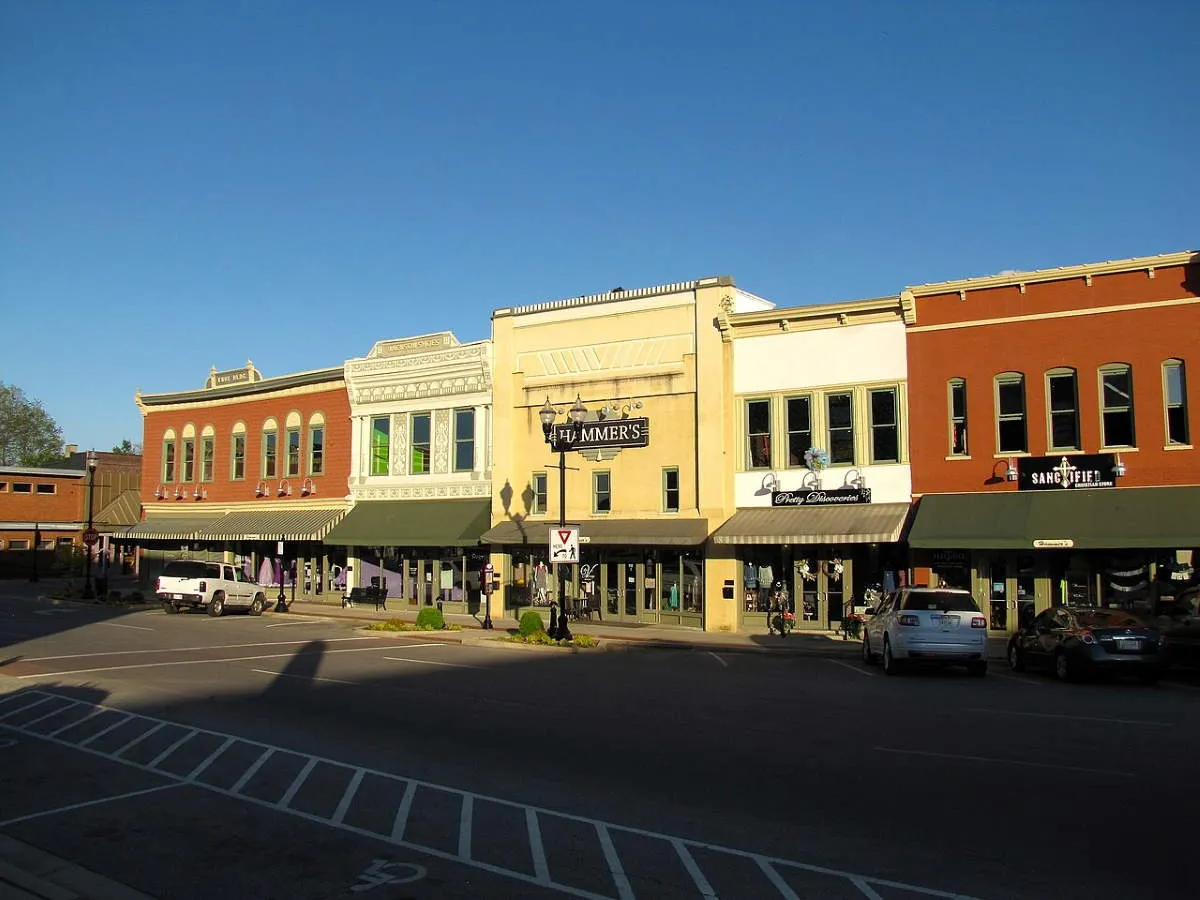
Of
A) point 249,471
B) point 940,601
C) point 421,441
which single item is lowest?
point 940,601

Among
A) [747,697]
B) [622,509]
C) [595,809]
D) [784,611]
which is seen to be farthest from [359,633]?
[595,809]

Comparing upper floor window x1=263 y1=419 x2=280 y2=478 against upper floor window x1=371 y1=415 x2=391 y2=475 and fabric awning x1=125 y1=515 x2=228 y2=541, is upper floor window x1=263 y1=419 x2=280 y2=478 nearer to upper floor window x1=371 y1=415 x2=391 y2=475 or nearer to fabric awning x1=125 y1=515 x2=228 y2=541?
fabric awning x1=125 y1=515 x2=228 y2=541

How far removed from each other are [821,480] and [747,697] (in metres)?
15.0

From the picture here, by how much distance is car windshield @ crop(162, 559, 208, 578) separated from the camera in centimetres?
3791

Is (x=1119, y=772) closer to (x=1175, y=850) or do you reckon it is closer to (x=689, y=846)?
(x=1175, y=850)

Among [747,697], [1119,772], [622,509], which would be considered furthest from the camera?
[622,509]

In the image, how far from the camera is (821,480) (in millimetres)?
31078

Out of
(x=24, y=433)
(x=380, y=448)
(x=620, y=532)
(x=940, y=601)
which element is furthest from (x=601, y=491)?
(x=24, y=433)

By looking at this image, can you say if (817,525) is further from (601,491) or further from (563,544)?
(601,491)

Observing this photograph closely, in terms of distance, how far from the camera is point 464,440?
39312 millimetres

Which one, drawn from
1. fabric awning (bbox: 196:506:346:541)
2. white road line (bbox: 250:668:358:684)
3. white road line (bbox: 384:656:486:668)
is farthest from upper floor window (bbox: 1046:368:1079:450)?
fabric awning (bbox: 196:506:346:541)

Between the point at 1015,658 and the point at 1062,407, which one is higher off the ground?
the point at 1062,407

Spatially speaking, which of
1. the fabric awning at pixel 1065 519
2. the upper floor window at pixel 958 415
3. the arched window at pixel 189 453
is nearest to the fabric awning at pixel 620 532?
the fabric awning at pixel 1065 519

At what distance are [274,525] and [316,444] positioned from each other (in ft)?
12.1
